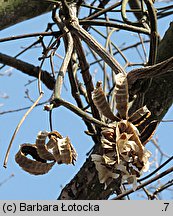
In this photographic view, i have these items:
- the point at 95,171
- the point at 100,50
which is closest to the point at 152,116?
the point at 95,171

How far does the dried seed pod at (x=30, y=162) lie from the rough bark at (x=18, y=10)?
46cm

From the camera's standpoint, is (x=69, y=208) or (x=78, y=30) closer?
(x=78, y=30)

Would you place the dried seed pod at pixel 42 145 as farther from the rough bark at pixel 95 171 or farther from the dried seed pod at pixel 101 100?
the rough bark at pixel 95 171

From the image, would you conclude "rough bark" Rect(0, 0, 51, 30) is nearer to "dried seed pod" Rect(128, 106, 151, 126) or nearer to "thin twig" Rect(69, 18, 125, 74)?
"thin twig" Rect(69, 18, 125, 74)

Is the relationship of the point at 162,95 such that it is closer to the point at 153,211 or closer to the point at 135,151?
the point at 153,211

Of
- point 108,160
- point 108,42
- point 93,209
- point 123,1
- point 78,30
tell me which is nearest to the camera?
point 108,160

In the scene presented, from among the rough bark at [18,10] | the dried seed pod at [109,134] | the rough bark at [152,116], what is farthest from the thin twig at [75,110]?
the rough bark at [18,10]

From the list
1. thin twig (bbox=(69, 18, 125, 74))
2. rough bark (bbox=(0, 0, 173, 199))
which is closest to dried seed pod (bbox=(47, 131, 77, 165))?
thin twig (bbox=(69, 18, 125, 74))

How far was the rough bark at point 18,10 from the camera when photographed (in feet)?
3.29

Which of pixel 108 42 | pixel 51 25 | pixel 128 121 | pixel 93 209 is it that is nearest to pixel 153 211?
pixel 93 209

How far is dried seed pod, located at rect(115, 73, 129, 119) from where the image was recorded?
596mm

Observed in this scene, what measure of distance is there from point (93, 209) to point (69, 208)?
0.06 m

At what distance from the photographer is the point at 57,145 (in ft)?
1.94

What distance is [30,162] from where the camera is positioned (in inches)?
24.4
